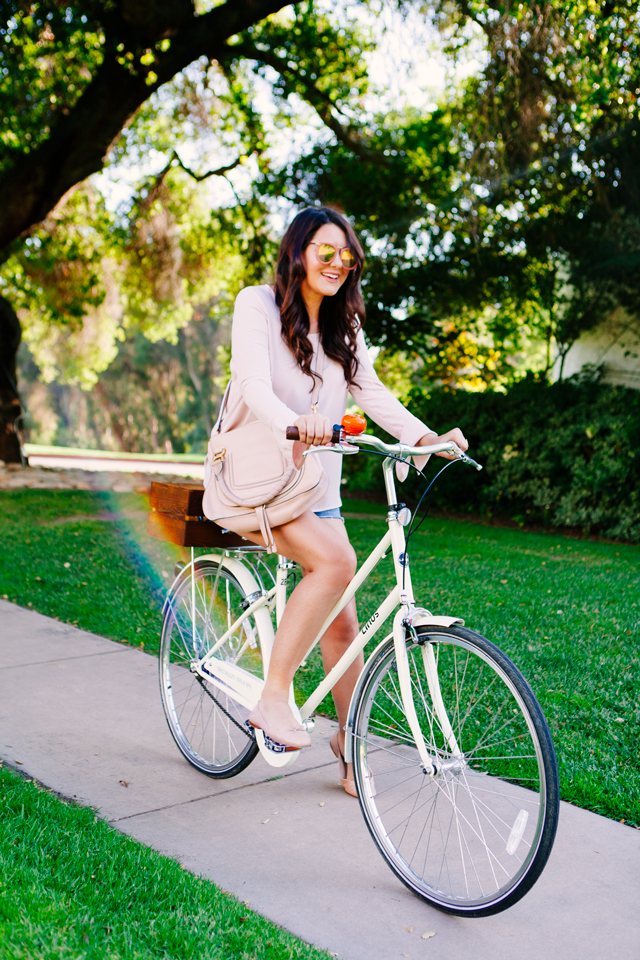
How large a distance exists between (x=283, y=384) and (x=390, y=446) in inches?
23.8

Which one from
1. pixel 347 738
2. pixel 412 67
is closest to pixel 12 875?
pixel 347 738

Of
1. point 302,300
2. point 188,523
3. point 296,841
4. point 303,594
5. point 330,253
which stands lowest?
point 296,841

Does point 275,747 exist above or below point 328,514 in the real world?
below

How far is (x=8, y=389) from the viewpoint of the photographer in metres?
16.7

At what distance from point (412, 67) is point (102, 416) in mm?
45913

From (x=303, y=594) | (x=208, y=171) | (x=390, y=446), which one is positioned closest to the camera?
(x=390, y=446)

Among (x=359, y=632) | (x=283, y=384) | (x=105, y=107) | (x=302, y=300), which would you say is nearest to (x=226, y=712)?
(x=359, y=632)

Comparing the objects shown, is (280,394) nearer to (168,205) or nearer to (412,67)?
(412,67)

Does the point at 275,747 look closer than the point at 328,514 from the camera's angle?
Yes

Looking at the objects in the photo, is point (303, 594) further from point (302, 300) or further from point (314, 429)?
point (302, 300)

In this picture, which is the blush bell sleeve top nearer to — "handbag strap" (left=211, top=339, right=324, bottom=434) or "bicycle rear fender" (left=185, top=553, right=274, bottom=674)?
"handbag strap" (left=211, top=339, right=324, bottom=434)

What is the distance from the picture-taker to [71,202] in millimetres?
18422

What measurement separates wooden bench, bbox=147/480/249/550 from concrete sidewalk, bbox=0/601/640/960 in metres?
0.97

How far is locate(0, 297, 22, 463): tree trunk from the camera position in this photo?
16609mm
